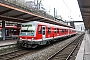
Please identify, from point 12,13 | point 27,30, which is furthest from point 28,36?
point 12,13

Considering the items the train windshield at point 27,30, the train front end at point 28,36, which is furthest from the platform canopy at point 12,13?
the train front end at point 28,36

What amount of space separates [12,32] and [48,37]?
56.7 ft

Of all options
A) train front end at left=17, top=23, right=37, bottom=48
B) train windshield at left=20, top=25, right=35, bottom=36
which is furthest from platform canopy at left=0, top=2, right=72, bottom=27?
train front end at left=17, top=23, right=37, bottom=48

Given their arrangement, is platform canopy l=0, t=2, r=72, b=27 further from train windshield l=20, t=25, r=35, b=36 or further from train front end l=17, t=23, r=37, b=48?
train front end l=17, t=23, r=37, b=48

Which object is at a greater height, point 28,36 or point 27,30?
point 27,30

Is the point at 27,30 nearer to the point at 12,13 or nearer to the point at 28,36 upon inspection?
the point at 28,36

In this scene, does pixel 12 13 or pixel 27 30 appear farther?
pixel 12 13

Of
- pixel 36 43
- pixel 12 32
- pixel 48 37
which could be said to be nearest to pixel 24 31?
pixel 36 43

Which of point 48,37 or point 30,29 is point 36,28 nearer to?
point 30,29

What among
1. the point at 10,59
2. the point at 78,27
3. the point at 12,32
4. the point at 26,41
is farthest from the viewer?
the point at 78,27

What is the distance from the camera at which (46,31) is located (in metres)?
19.8

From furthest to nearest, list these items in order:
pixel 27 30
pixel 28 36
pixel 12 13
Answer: pixel 12 13, pixel 27 30, pixel 28 36

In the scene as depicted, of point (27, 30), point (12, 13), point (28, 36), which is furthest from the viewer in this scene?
point (12, 13)

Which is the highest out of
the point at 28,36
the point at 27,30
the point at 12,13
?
the point at 12,13
